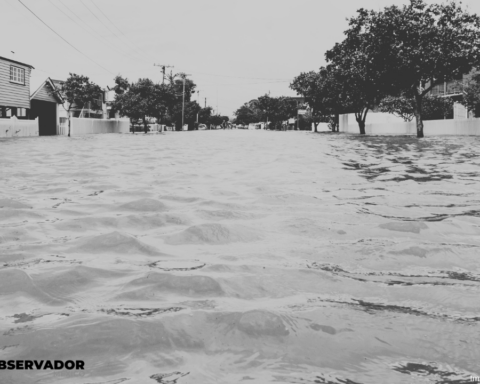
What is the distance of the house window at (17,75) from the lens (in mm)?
35438

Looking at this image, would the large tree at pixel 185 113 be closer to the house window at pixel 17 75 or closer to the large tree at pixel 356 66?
the large tree at pixel 356 66

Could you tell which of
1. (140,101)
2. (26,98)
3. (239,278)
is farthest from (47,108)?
(239,278)

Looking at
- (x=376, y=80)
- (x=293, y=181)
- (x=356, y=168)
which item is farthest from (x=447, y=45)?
(x=293, y=181)

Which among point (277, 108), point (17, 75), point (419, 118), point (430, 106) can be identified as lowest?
point (419, 118)

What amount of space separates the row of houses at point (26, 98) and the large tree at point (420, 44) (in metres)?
22.8

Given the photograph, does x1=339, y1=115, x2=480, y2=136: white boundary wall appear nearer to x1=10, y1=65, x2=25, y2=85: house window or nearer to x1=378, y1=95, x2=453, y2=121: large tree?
x1=378, y1=95, x2=453, y2=121: large tree

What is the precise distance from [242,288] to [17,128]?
33353 millimetres

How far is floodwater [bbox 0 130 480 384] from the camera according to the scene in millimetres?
2146

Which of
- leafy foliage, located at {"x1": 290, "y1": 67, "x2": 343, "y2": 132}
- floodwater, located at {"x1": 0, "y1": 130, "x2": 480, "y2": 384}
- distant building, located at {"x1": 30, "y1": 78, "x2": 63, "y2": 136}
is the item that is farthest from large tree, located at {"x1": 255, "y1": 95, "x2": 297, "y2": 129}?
floodwater, located at {"x1": 0, "y1": 130, "x2": 480, "y2": 384}

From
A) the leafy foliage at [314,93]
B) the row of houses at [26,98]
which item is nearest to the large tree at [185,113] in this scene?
the leafy foliage at [314,93]

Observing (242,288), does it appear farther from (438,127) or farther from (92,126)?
(92,126)

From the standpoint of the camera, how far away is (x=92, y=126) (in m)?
53.7

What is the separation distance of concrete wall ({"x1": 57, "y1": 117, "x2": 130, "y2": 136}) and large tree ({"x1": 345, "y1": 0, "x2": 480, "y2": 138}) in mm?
24932

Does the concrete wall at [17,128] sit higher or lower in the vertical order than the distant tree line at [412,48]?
lower
